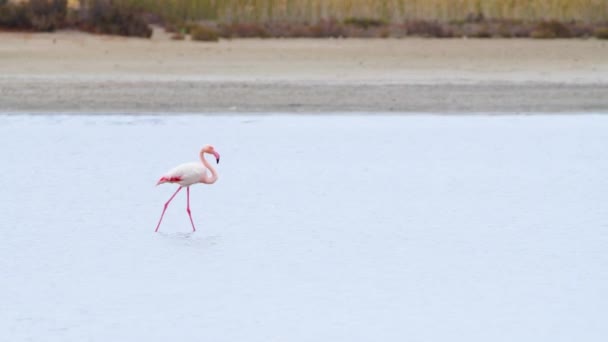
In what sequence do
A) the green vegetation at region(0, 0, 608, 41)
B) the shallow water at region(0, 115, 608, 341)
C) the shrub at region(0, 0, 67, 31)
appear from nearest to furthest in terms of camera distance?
the shallow water at region(0, 115, 608, 341), the shrub at region(0, 0, 67, 31), the green vegetation at region(0, 0, 608, 41)

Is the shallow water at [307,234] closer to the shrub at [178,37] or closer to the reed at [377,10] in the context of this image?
the shrub at [178,37]

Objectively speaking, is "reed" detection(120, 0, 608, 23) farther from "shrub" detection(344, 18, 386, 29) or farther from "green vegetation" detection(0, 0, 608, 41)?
"shrub" detection(344, 18, 386, 29)

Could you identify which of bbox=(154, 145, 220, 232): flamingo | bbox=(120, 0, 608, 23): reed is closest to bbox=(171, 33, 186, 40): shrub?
bbox=(120, 0, 608, 23): reed

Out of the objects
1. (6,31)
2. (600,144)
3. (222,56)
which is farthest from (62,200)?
(6,31)

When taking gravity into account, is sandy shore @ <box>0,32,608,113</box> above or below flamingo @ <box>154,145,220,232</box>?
below

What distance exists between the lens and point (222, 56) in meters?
22.6

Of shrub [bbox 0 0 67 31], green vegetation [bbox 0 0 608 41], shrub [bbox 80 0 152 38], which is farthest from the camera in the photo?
green vegetation [bbox 0 0 608 41]

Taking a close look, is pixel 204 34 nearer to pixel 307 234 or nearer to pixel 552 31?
pixel 552 31

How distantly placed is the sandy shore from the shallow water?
1.57 meters

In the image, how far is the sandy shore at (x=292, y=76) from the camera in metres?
18.8

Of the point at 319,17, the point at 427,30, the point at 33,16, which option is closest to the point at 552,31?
the point at 427,30

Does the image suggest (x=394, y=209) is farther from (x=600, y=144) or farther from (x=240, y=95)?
(x=240, y=95)

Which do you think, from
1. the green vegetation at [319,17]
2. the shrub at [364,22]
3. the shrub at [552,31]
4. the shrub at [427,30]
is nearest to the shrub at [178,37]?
the green vegetation at [319,17]

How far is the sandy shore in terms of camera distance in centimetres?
1880
